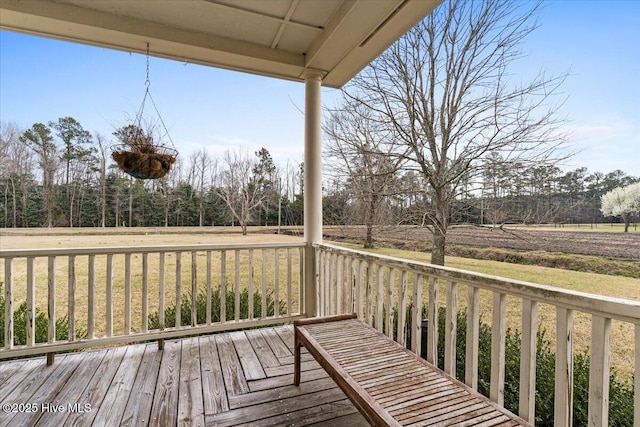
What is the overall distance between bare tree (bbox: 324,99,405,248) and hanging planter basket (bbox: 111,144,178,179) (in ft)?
7.19

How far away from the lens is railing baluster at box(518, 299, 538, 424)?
1260mm

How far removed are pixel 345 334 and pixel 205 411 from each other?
953mm

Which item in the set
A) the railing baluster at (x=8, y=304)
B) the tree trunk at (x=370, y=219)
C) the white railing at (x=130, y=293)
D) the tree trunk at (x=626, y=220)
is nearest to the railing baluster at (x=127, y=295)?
the white railing at (x=130, y=293)

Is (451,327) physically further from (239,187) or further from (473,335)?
(239,187)

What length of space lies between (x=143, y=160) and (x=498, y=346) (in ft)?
8.18

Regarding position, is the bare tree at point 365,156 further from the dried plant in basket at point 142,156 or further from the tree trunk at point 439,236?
the dried plant in basket at point 142,156

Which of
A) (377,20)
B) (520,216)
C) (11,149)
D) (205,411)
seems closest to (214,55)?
(377,20)

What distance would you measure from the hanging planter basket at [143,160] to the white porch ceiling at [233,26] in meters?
1.05

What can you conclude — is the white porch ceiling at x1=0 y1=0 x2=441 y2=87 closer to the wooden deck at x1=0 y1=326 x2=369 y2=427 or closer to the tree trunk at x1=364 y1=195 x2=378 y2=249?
the tree trunk at x1=364 y1=195 x2=378 y2=249

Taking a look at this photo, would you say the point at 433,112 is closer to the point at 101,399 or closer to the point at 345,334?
the point at 345,334

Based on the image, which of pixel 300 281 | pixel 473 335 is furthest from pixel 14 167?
pixel 473 335

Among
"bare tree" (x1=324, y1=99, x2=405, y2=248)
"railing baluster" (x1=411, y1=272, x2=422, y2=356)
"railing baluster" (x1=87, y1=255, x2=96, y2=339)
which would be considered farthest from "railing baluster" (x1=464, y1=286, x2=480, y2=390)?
"railing baluster" (x1=87, y1=255, x2=96, y2=339)

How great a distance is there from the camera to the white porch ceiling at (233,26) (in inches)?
87.6

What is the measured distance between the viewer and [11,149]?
114 inches
